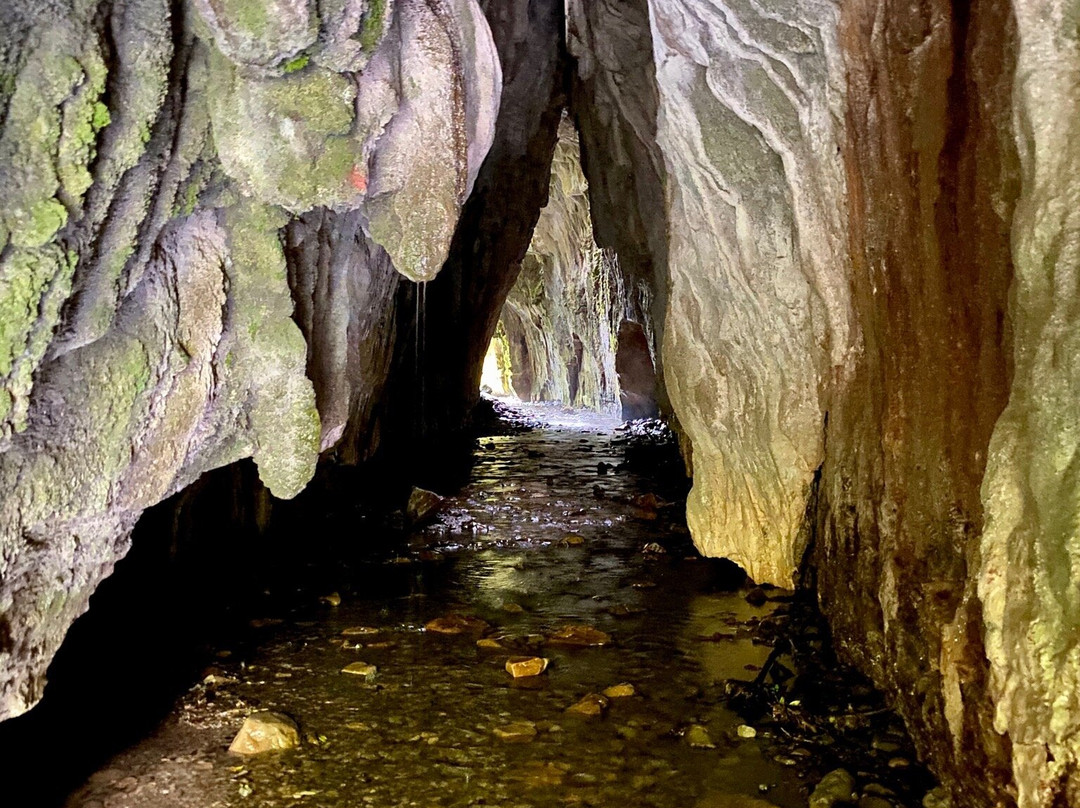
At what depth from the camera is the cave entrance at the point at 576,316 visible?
53.8 feet

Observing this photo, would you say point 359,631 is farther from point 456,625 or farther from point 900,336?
point 900,336

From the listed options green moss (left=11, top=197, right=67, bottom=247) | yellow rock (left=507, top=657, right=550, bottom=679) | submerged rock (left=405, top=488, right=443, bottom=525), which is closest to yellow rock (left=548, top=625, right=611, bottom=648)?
yellow rock (left=507, top=657, right=550, bottom=679)

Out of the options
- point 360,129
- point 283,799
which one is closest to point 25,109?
point 360,129

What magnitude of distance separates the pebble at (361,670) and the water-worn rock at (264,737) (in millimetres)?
707

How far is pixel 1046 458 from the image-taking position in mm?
2219

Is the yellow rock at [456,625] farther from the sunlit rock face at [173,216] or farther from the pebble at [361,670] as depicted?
the sunlit rock face at [173,216]

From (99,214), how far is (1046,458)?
9.43ft

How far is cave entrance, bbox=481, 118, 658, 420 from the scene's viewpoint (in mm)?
16391

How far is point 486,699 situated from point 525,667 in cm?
34

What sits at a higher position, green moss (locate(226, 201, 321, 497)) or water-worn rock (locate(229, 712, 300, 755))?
green moss (locate(226, 201, 321, 497))

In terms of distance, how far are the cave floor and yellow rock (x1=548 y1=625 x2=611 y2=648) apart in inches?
2.3

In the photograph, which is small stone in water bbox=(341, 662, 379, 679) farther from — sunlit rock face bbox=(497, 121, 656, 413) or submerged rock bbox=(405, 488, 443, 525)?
sunlit rock face bbox=(497, 121, 656, 413)

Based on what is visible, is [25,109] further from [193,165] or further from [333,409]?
[333,409]

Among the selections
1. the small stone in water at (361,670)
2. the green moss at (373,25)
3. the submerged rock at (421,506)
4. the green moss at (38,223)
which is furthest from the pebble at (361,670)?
the submerged rock at (421,506)
